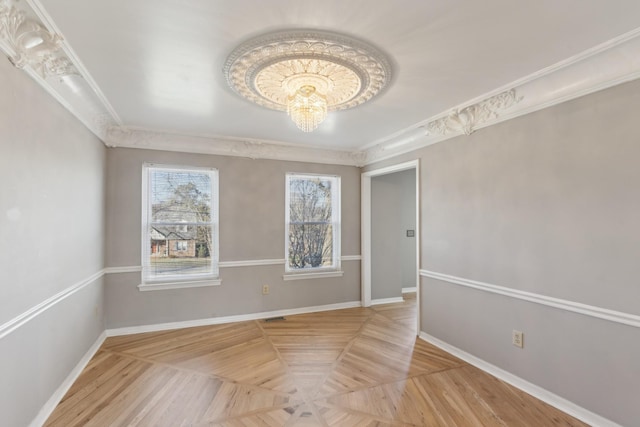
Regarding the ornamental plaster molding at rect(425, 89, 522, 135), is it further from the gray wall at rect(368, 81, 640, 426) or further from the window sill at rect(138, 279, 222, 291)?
the window sill at rect(138, 279, 222, 291)

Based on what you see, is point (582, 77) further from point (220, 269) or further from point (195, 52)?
point (220, 269)

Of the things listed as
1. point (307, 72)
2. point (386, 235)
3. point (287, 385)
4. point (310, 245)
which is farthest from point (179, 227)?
point (386, 235)

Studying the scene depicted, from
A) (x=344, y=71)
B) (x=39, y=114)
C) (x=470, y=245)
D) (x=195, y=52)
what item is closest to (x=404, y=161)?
(x=470, y=245)

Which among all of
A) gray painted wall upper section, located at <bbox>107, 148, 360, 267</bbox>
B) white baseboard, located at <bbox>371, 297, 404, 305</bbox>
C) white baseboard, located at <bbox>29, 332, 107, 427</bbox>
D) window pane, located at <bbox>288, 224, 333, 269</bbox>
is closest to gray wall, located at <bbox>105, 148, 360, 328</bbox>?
gray painted wall upper section, located at <bbox>107, 148, 360, 267</bbox>

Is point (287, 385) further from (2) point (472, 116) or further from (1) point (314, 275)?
(2) point (472, 116)

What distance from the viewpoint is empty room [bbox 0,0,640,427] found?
1805 millimetres

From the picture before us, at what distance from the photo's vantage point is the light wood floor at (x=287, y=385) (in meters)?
2.19

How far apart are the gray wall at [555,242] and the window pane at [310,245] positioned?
2.01 m

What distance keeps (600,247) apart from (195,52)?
302cm

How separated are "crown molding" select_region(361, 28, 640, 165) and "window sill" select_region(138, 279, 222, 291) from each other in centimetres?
318

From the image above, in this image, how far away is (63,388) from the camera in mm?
2461

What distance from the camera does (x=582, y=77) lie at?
217 centimetres

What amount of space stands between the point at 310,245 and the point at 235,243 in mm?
1159

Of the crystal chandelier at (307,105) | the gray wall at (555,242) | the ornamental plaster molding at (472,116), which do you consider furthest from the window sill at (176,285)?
the ornamental plaster molding at (472,116)
